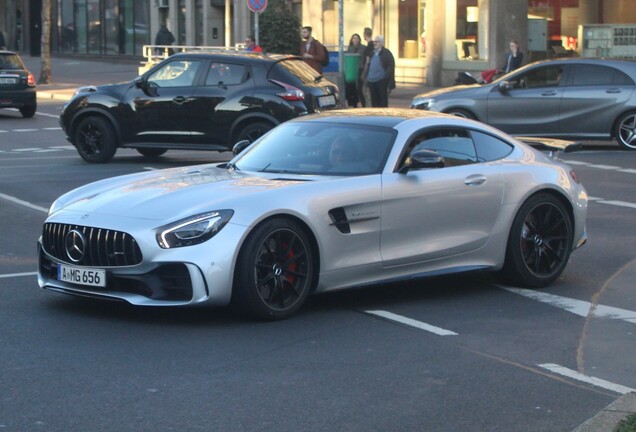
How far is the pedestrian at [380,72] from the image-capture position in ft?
84.7

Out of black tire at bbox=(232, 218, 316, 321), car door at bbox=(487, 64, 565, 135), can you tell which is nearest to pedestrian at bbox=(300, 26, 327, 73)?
car door at bbox=(487, 64, 565, 135)

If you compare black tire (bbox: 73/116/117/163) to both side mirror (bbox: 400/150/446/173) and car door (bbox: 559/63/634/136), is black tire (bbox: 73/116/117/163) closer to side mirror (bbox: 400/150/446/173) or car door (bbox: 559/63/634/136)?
car door (bbox: 559/63/634/136)

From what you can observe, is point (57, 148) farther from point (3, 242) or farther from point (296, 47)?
point (296, 47)

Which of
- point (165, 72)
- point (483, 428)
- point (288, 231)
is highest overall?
point (165, 72)

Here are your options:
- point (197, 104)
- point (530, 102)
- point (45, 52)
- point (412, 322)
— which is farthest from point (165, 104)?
point (45, 52)

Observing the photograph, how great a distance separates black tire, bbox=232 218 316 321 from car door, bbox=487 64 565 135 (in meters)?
13.9

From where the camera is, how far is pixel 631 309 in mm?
8969

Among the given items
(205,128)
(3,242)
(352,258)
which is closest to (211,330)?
(352,258)

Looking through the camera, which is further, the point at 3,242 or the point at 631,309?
the point at 3,242

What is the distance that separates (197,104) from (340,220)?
1042cm

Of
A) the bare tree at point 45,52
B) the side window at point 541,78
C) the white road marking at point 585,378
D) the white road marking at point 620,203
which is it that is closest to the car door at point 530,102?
the side window at point 541,78

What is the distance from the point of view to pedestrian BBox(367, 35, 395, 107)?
1016 inches

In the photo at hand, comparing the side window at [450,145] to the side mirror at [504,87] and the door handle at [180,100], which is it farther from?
the side mirror at [504,87]

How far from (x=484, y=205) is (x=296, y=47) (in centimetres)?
2627
